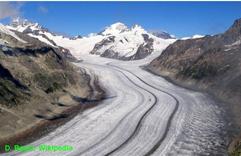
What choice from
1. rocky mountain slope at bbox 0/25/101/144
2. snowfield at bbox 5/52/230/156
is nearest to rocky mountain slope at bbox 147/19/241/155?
snowfield at bbox 5/52/230/156

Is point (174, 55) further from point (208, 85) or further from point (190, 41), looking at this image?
point (208, 85)

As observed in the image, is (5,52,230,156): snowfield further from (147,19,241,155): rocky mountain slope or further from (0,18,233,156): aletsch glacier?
(147,19,241,155): rocky mountain slope

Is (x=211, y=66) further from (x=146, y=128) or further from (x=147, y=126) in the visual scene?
(x=146, y=128)

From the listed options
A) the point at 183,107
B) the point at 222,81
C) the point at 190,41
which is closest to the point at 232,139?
the point at 183,107

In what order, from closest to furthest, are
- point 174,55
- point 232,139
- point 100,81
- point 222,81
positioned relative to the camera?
point 232,139, point 222,81, point 100,81, point 174,55

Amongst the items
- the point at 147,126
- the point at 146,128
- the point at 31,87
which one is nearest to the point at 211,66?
the point at 31,87

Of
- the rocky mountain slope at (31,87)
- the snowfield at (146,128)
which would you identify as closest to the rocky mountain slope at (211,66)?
the snowfield at (146,128)

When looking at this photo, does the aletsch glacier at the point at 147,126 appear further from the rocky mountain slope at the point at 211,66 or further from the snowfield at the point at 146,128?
the rocky mountain slope at the point at 211,66
